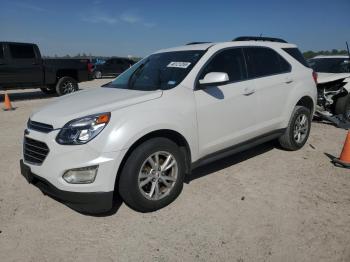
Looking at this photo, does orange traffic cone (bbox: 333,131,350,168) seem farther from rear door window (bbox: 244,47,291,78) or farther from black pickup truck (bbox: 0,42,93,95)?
black pickup truck (bbox: 0,42,93,95)

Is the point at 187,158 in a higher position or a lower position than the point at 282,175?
higher

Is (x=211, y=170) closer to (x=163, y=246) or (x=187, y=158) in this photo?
(x=187, y=158)

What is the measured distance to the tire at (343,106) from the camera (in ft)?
25.5

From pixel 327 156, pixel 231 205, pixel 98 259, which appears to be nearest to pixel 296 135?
pixel 327 156

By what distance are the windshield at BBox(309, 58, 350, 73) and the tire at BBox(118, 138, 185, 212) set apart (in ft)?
21.3

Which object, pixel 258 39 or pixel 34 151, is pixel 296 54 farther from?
pixel 34 151

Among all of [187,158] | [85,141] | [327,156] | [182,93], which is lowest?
[327,156]

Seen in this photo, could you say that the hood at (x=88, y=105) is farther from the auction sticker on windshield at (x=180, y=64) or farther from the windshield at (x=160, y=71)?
the auction sticker on windshield at (x=180, y=64)

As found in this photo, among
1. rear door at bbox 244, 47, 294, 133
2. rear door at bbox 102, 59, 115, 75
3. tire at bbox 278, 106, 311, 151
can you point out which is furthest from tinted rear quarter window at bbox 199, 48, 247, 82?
rear door at bbox 102, 59, 115, 75

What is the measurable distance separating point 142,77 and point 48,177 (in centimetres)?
187

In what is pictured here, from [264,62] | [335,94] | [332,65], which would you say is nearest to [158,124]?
[264,62]

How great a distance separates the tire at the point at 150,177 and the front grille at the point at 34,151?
819mm

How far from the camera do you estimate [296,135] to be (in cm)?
559

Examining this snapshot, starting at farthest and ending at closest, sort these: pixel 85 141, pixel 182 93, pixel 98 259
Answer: pixel 182 93 → pixel 85 141 → pixel 98 259
